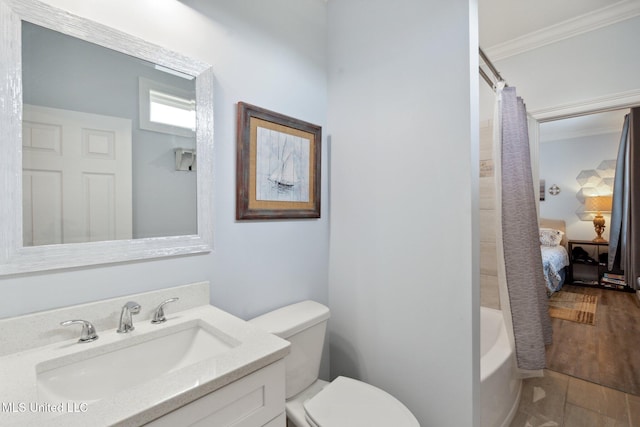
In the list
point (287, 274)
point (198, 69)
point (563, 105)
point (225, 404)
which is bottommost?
point (225, 404)

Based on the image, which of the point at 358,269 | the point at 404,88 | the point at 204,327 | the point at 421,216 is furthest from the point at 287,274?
the point at 404,88

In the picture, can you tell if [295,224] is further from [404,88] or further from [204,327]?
[404,88]

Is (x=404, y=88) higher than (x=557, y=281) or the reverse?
higher

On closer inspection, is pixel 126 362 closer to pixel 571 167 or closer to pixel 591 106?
pixel 591 106

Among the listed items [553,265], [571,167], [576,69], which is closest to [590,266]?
[553,265]

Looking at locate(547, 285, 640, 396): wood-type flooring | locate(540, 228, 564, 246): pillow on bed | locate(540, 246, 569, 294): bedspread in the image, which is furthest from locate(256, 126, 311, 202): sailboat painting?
locate(540, 228, 564, 246): pillow on bed

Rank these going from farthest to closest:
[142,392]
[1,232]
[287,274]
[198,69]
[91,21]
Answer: [287,274] → [198,69] → [91,21] → [1,232] → [142,392]

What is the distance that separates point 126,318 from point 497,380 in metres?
1.79

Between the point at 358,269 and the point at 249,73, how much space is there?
3.92ft

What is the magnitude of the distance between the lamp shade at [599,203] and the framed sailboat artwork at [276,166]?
546 cm

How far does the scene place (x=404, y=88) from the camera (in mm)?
1477

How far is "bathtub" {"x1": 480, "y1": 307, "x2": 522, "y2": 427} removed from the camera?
144 centimetres

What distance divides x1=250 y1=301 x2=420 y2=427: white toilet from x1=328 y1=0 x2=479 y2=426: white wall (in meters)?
0.28

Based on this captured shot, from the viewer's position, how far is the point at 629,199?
3158 mm
